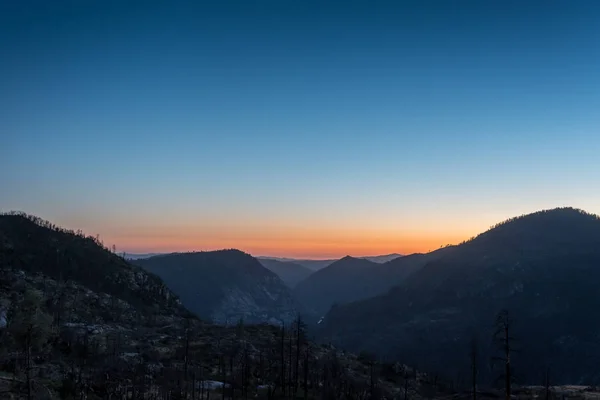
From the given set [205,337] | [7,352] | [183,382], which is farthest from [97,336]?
[7,352]

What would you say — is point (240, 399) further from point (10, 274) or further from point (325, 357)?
point (10, 274)

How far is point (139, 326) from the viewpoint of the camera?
196 meters

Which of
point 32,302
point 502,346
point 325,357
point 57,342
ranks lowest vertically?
point 325,357

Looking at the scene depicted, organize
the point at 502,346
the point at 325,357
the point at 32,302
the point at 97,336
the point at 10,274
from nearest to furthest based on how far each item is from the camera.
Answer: the point at 32,302 < the point at 502,346 < the point at 97,336 < the point at 325,357 < the point at 10,274

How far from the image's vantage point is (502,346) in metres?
60.0

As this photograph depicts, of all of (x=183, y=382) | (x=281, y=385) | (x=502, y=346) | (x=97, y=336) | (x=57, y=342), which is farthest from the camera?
(x=97, y=336)

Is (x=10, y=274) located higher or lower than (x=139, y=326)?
higher

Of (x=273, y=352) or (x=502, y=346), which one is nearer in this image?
(x=502, y=346)

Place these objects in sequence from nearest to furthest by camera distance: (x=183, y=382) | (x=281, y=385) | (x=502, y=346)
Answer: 1. (x=502, y=346)
2. (x=183, y=382)
3. (x=281, y=385)

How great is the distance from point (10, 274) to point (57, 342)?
7943cm

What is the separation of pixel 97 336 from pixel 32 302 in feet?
399

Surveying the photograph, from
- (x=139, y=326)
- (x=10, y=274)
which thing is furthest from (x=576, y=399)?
(x=10, y=274)

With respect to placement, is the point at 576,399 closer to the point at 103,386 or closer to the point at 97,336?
the point at 103,386

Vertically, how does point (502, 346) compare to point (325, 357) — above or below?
above
